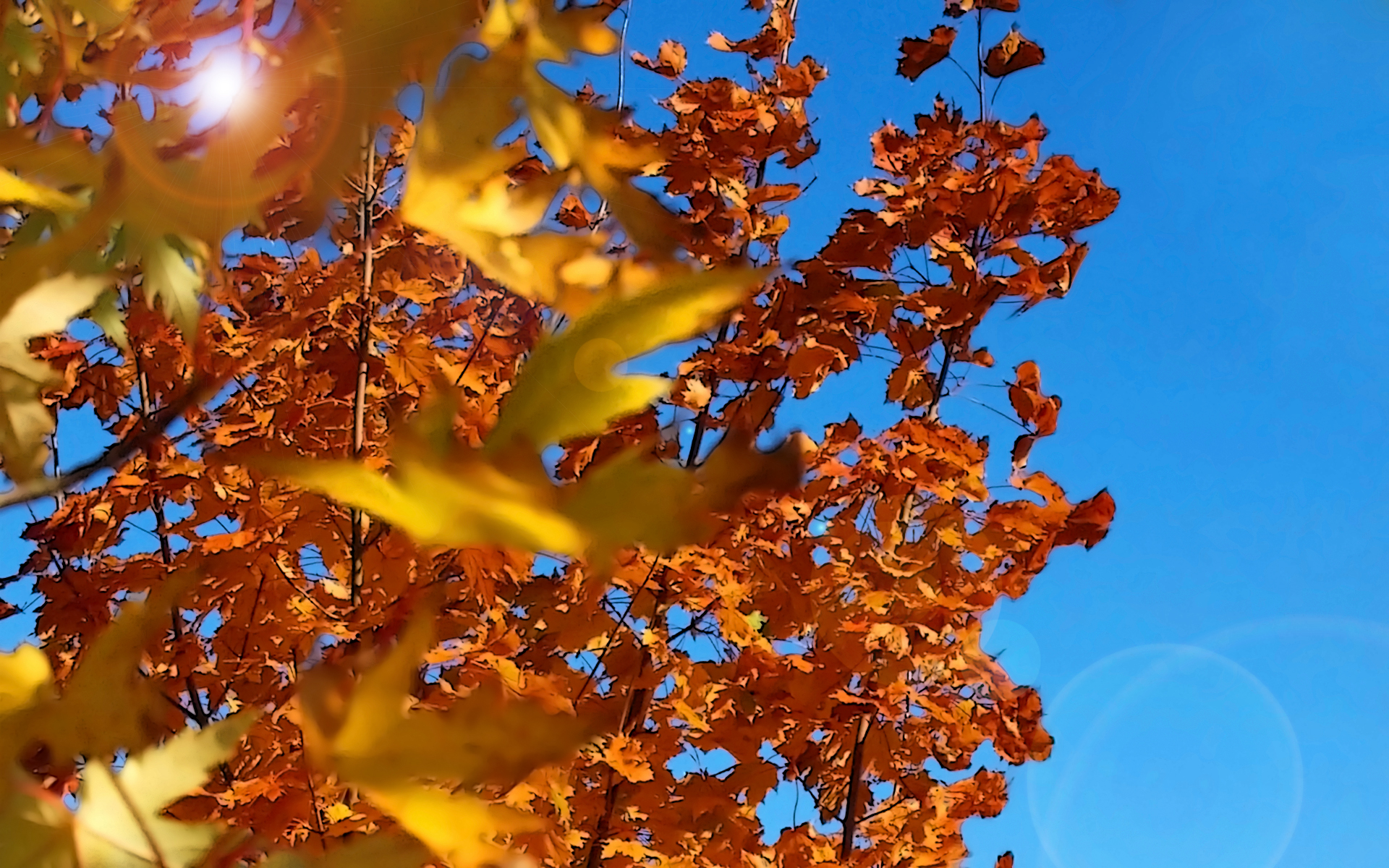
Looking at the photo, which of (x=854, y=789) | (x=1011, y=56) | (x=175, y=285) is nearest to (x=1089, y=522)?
(x=854, y=789)

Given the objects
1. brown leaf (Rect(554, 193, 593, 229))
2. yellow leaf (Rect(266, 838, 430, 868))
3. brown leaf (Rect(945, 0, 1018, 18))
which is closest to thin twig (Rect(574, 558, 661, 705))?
brown leaf (Rect(554, 193, 593, 229))

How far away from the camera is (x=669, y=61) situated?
2359mm

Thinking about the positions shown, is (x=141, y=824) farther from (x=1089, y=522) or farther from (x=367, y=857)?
(x=1089, y=522)

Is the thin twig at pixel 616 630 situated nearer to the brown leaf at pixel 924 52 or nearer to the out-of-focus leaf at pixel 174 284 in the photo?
the out-of-focus leaf at pixel 174 284

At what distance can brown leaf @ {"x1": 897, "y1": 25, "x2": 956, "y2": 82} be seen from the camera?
2312mm

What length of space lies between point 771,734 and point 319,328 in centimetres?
114

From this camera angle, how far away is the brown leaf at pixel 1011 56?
234 centimetres

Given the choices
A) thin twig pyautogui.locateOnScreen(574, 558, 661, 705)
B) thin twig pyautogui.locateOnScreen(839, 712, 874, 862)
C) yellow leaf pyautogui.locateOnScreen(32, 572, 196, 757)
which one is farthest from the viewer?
thin twig pyautogui.locateOnScreen(839, 712, 874, 862)

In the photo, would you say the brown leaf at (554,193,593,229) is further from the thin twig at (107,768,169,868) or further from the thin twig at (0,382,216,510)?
the thin twig at (107,768,169,868)

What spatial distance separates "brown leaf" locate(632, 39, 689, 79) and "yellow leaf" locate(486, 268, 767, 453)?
2176 millimetres

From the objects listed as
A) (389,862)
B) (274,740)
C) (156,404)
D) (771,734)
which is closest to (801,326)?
(771,734)

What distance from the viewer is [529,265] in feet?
1.42

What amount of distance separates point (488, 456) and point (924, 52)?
231 cm

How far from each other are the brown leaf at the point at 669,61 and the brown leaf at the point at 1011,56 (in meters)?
0.71
